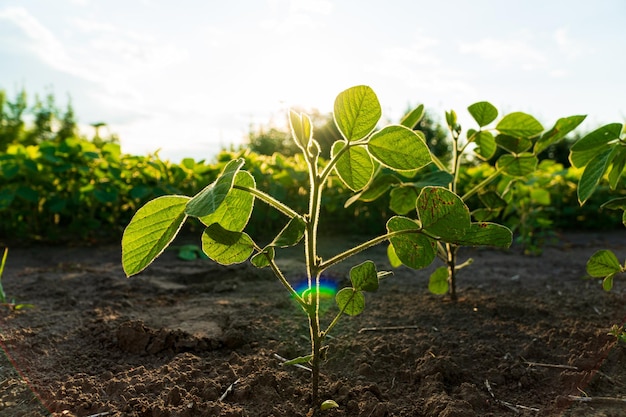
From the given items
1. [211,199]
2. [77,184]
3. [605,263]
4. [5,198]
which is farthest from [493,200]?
[5,198]

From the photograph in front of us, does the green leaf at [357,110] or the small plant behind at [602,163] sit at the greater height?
the green leaf at [357,110]

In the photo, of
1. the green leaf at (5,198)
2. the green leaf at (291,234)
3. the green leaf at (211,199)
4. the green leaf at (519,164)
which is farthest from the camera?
the green leaf at (5,198)

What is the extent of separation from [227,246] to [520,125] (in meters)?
1.30

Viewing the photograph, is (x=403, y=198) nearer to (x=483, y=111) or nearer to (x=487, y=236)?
(x=483, y=111)

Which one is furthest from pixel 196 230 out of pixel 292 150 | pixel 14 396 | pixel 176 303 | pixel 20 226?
pixel 292 150

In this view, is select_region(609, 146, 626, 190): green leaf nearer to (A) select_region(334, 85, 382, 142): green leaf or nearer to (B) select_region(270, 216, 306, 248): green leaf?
(A) select_region(334, 85, 382, 142): green leaf

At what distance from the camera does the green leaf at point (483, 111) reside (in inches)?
80.0

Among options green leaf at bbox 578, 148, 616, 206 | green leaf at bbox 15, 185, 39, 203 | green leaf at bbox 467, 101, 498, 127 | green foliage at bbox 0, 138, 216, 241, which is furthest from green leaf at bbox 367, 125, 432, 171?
green leaf at bbox 15, 185, 39, 203

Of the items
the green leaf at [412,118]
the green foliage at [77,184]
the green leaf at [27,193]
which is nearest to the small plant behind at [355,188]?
the green leaf at [412,118]

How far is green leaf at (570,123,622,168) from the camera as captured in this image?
1680 mm

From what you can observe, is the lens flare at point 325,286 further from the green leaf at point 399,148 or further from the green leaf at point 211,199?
the green leaf at point 211,199

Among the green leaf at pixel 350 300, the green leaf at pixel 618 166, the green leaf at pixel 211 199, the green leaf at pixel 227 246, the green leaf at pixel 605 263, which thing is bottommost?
the green leaf at pixel 350 300

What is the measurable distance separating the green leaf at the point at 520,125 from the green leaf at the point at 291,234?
1.16 metres

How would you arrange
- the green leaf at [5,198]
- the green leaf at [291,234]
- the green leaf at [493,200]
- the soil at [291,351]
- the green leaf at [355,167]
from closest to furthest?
the green leaf at [291,234] → the green leaf at [355,167] → the soil at [291,351] → the green leaf at [493,200] → the green leaf at [5,198]
